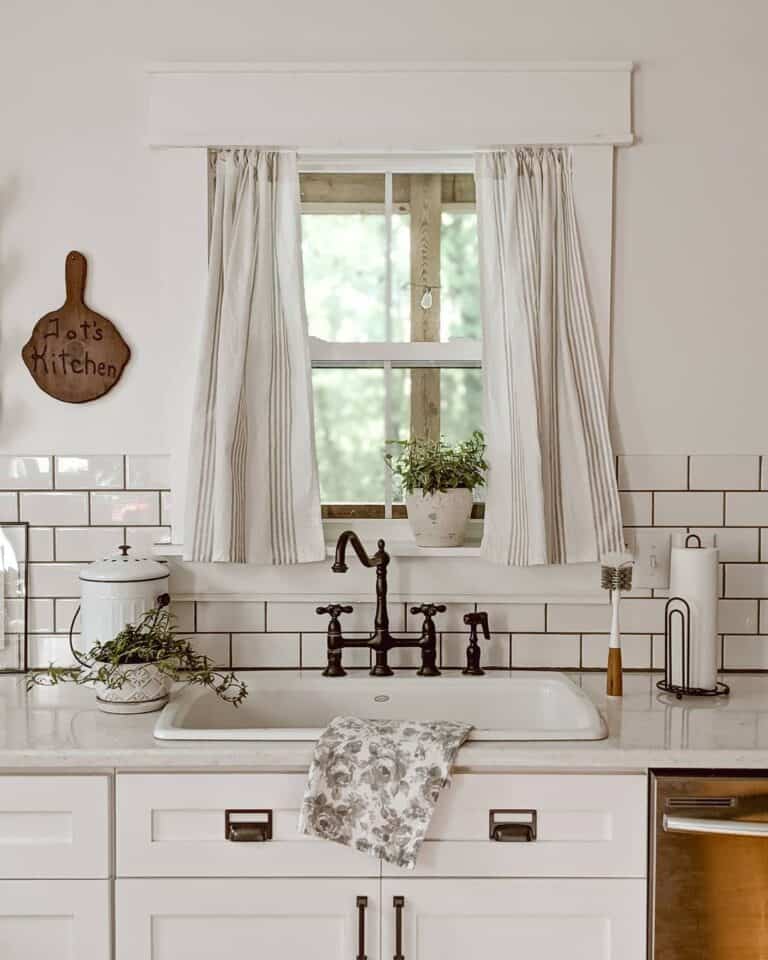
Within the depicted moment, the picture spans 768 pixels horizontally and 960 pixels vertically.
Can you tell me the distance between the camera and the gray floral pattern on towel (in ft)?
6.27

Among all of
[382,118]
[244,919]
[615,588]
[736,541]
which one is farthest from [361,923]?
[382,118]

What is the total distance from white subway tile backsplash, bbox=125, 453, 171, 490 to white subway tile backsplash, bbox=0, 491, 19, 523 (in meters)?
0.30

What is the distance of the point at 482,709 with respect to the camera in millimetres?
2479

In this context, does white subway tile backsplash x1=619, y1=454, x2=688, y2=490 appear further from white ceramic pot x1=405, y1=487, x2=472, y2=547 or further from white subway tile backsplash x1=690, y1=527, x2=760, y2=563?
white ceramic pot x1=405, y1=487, x2=472, y2=547

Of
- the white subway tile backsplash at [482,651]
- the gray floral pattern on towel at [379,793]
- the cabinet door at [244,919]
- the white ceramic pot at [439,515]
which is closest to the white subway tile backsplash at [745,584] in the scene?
the white subway tile backsplash at [482,651]

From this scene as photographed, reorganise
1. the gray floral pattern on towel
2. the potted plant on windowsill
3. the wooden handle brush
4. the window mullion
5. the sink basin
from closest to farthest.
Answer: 1. the gray floral pattern on towel
2. the wooden handle brush
3. the sink basin
4. the potted plant on windowsill
5. the window mullion

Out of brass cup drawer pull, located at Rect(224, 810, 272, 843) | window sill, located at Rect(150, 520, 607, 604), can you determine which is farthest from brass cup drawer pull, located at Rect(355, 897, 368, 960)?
window sill, located at Rect(150, 520, 607, 604)

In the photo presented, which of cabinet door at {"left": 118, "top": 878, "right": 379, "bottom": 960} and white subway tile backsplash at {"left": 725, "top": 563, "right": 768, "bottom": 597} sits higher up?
white subway tile backsplash at {"left": 725, "top": 563, "right": 768, "bottom": 597}

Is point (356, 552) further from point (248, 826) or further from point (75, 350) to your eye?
point (75, 350)

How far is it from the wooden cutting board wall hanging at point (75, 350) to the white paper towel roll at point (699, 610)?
152 centimetres

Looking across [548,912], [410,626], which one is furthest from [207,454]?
[548,912]

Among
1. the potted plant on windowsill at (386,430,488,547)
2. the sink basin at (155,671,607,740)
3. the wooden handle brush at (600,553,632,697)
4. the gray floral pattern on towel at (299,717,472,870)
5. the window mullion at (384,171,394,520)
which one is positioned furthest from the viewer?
the window mullion at (384,171,394,520)

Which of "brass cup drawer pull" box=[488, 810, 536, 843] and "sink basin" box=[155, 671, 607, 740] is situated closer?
"brass cup drawer pull" box=[488, 810, 536, 843]

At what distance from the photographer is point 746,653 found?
104 inches
